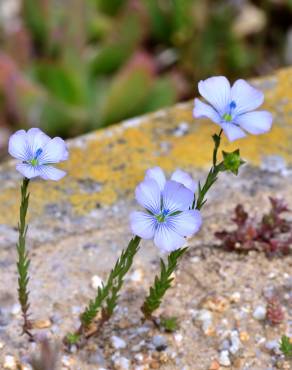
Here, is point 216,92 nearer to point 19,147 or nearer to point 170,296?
Answer: point 19,147

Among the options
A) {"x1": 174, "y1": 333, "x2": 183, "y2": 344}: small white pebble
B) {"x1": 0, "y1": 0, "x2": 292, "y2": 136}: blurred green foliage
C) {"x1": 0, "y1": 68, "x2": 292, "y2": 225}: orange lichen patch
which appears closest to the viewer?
{"x1": 174, "y1": 333, "x2": 183, "y2": 344}: small white pebble

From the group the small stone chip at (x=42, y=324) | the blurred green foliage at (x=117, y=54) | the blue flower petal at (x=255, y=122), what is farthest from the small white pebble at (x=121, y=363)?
the blurred green foliage at (x=117, y=54)

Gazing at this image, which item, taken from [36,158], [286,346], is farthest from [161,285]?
[36,158]

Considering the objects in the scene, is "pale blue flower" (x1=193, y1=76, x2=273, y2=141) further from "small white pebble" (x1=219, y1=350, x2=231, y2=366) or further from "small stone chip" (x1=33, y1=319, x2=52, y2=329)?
"small stone chip" (x1=33, y1=319, x2=52, y2=329)

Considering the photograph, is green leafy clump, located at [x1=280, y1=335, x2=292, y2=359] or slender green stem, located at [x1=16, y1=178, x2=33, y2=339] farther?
green leafy clump, located at [x1=280, y1=335, x2=292, y2=359]

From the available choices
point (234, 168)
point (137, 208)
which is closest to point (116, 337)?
point (137, 208)

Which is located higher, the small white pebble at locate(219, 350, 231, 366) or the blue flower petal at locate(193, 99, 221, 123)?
the blue flower petal at locate(193, 99, 221, 123)

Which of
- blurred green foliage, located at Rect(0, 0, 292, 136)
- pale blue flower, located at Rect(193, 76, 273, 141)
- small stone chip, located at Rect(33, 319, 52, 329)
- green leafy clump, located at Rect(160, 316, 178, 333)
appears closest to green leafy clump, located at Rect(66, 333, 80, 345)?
small stone chip, located at Rect(33, 319, 52, 329)

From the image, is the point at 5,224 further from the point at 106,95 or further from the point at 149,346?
the point at 106,95
